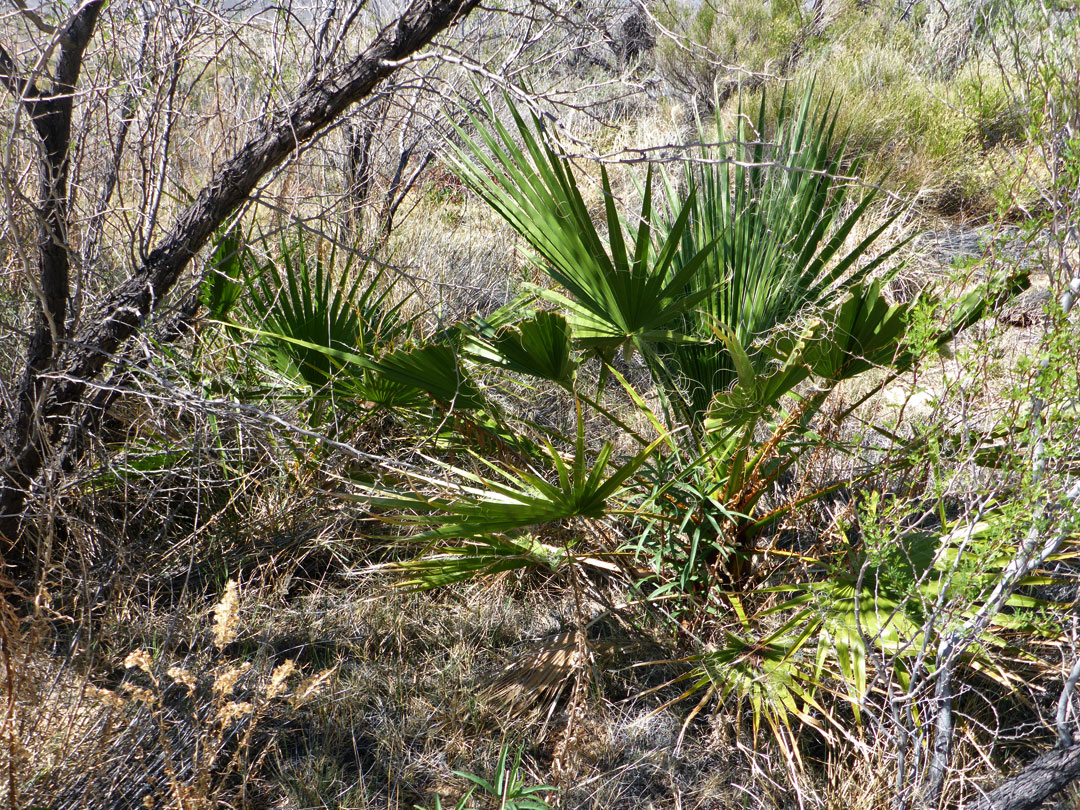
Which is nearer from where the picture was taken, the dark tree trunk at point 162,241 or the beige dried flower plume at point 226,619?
the beige dried flower plume at point 226,619

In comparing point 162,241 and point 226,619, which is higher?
point 162,241

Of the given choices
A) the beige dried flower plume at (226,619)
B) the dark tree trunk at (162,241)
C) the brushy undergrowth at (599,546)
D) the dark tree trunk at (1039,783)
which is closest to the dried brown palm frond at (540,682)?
the brushy undergrowth at (599,546)

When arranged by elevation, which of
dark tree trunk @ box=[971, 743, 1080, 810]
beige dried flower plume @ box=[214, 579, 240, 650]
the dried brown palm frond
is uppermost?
beige dried flower plume @ box=[214, 579, 240, 650]

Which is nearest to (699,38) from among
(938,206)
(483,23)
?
(938,206)

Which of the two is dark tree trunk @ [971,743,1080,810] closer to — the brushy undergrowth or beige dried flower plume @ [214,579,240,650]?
the brushy undergrowth

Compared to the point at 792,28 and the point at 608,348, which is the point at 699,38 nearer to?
the point at 792,28

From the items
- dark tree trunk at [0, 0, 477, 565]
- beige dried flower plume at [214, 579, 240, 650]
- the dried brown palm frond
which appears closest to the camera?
beige dried flower plume at [214, 579, 240, 650]

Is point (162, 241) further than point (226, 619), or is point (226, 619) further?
point (162, 241)

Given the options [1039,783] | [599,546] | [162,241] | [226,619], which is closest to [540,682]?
[599,546]

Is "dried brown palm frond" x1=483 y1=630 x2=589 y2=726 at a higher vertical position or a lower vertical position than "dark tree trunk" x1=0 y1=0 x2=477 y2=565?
lower

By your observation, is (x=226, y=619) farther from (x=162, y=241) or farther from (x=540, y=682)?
(x=162, y=241)

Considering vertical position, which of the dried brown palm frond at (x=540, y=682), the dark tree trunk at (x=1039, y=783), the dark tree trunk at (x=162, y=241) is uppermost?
the dark tree trunk at (x=162, y=241)

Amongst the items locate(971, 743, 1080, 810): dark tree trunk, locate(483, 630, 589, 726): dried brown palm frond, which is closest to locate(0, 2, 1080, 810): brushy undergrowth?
locate(483, 630, 589, 726): dried brown palm frond

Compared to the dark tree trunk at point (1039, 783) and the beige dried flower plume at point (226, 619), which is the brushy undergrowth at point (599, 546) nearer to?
the beige dried flower plume at point (226, 619)
